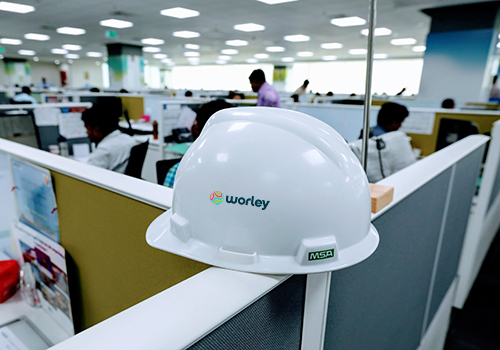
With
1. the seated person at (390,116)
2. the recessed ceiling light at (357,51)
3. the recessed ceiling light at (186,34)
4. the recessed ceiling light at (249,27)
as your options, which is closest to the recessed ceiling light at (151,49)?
the recessed ceiling light at (186,34)

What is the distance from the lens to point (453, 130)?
271 cm

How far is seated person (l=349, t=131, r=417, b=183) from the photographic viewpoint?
1674 mm

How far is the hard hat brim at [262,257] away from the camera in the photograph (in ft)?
1.25

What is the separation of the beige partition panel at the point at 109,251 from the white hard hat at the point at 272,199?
0.14 meters

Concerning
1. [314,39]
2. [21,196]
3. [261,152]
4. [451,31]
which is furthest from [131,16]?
[261,152]

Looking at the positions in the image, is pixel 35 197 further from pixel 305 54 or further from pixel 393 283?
→ pixel 305 54

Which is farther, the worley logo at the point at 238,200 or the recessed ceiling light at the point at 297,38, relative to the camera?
the recessed ceiling light at the point at 297,38

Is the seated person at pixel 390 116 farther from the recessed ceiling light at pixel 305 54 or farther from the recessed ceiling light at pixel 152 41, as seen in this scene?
the recessed ceiling light at pixel 305 54

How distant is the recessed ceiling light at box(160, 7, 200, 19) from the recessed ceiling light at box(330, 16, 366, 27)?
2831 mm

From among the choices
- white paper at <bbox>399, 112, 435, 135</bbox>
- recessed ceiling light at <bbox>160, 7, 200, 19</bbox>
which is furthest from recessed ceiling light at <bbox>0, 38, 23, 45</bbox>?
white paper at <bbox>399, 112, 435, 135</bbox>

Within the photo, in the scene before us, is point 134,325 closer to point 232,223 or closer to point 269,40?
point 232,223

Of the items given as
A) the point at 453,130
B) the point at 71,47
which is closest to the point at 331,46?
the point at 453,130

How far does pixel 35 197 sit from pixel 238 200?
0.74m

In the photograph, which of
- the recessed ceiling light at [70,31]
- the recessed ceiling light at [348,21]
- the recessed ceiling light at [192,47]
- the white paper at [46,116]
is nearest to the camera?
the white paper at [46,116]
